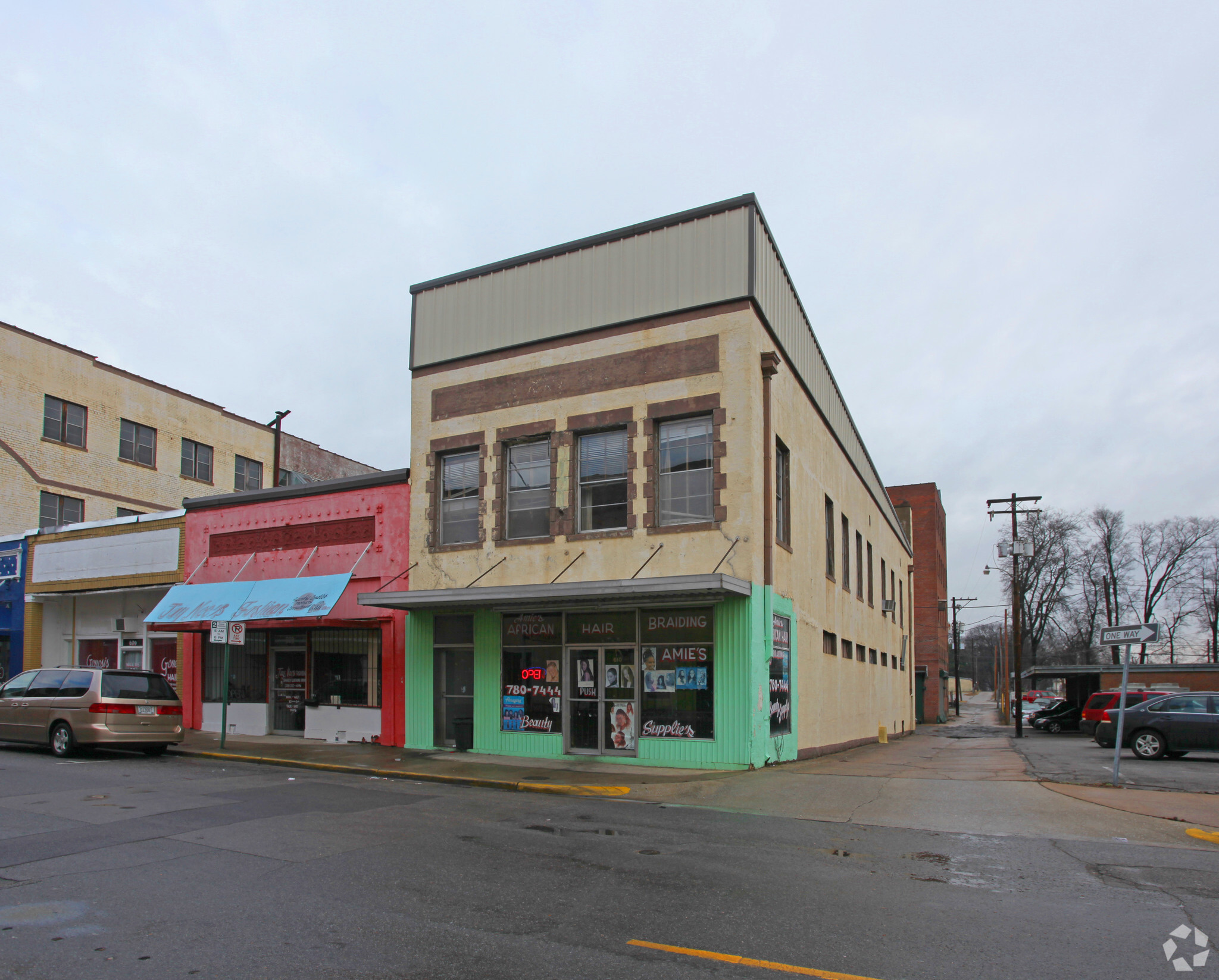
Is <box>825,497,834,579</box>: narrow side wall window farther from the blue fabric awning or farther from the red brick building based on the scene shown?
the red brick building

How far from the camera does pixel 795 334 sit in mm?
20297

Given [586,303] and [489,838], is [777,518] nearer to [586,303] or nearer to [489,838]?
[586,303]

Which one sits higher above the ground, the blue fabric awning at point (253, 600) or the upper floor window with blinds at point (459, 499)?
the upper floor window with blinds at point (459, 499)

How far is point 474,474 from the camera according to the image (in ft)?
63.3

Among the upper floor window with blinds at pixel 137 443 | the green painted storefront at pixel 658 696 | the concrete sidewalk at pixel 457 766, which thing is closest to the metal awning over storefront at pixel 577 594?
the green painted storefront at pixel 658 696

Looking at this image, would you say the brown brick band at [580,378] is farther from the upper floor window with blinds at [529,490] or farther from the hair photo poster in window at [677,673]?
the hair photo poster in window at [677,673]

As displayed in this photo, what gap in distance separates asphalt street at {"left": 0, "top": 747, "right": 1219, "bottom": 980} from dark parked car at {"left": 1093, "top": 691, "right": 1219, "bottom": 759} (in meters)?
11.3

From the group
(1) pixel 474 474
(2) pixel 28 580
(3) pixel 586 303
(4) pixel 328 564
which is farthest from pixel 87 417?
(3) pixel 586 303

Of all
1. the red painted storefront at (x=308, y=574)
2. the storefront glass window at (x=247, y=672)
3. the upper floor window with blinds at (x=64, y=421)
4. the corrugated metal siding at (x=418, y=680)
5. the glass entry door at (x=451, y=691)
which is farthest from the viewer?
the upper floor window with blinds at (x=64, y=421)

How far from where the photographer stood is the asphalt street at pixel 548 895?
218 inches

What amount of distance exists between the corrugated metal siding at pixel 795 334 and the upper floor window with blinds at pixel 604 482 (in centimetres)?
382

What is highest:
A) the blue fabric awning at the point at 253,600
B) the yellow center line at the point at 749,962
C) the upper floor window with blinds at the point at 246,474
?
the upper floor window with blinds at the point at 246,474

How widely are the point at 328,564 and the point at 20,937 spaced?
1520 centimetres

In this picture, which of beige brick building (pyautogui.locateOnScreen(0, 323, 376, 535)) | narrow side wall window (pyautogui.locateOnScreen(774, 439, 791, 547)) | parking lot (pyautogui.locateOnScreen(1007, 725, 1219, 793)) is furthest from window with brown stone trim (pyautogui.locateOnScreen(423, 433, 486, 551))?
beige brick building (pyautogui.locateOnScreen(0, 323, 376, 535))
